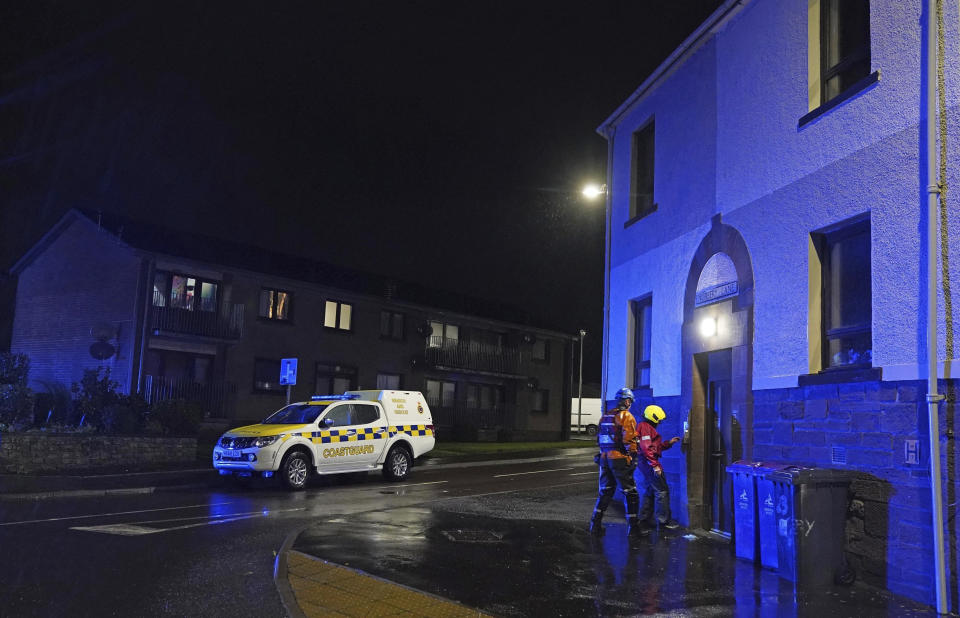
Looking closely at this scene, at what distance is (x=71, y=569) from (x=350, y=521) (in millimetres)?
3949

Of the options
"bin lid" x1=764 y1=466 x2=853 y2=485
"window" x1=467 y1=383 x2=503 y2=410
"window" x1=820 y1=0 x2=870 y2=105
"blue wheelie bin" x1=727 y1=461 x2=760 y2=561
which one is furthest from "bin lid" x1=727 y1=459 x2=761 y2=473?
"window" x1=467 y1=383 x2=503 y2=410

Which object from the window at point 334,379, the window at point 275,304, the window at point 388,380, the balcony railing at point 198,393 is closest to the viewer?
the balcony railing at point 198,393

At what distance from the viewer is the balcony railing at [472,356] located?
3741 cm

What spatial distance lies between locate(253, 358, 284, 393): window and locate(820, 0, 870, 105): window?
79.6 ft

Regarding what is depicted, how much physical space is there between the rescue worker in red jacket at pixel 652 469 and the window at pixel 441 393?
26.6 m

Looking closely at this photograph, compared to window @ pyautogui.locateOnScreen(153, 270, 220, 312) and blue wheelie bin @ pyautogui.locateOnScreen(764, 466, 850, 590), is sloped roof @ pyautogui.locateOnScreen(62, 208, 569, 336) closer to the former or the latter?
window @ pyautogui.locateOnScreen(153, 270, 220, 312)

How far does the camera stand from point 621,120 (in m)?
14.5

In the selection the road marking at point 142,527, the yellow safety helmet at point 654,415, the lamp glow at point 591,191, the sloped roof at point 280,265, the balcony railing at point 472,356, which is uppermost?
the sloped roof at point 280,265

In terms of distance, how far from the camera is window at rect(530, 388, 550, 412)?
142 feet

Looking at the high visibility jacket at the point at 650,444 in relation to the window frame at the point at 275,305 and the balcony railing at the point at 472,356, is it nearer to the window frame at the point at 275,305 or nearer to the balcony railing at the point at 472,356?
the window frame at the point at 275,305

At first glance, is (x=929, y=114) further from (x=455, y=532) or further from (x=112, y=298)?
(x=112, y=298)

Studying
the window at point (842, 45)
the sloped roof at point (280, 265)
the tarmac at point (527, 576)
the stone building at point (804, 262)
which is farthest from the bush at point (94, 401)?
the window at point (842, 45)

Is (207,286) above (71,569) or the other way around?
above

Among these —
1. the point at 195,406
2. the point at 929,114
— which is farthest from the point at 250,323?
the point at 929,114
